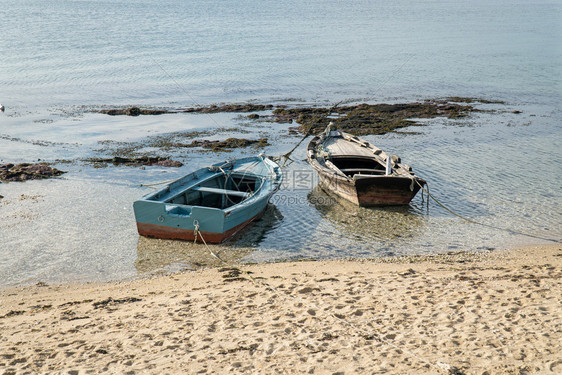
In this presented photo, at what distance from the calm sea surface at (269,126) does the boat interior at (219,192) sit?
3.09 feet

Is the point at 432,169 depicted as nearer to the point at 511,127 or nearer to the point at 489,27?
the point at 511,127

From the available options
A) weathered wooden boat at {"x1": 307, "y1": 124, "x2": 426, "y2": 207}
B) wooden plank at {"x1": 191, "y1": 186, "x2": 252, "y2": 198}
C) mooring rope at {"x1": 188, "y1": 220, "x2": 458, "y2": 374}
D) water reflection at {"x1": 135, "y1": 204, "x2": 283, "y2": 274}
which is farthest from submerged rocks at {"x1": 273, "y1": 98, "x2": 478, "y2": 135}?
mooring rope at {"x1": 188, "y1": 220, "x2": 458, "y2": 374}

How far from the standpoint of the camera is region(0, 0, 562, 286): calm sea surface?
11562 millimetres

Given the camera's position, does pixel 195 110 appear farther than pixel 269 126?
Yes

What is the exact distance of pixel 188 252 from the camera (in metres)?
11.0

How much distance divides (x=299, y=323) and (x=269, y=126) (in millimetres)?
17011

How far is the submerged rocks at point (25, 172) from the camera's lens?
1572cm

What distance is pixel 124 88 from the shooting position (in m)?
32.1

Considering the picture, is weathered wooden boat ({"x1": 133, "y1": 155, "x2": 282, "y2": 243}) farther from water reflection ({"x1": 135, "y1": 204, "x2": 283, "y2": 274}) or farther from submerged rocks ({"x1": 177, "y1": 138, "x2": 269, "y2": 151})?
submerged rocks ({"x1": 177, "y1": 138, "x2": 269, "y2": 151})

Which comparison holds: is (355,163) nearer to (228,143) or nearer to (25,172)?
(228,143)

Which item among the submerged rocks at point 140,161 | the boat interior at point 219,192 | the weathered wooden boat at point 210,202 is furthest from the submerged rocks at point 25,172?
the boat interior at point 219,192

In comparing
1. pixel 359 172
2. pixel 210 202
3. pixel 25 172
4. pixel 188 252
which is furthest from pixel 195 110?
pixel 188 252

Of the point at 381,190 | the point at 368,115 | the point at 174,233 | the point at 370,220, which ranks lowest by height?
the point at 370,220

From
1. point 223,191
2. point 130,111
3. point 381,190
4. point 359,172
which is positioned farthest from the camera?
point 130,111
